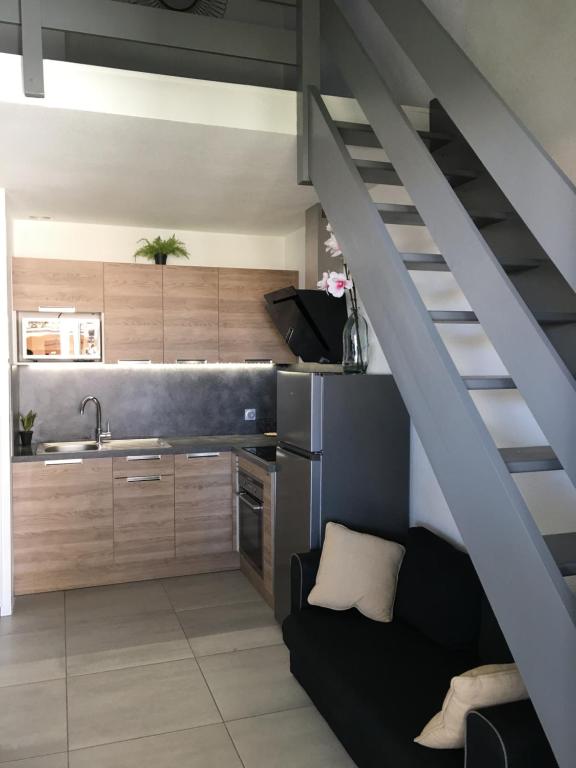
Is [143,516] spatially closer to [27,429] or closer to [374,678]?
[27,429]

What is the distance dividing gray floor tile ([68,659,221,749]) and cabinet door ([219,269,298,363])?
2.48 meters

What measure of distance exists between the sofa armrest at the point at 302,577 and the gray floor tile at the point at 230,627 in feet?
1.91

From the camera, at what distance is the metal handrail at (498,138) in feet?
5.50

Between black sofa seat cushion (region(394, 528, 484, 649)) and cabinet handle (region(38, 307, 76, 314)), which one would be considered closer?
black sofa seat cushion (region(394, 528, 484, 649))

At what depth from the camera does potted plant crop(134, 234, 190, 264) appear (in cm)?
520

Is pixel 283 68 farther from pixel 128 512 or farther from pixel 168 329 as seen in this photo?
pixel 128 512

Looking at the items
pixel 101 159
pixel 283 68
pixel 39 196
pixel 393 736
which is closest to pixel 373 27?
pixel 283 68

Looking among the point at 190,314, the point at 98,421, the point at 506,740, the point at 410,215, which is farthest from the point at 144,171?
the point at 506,740

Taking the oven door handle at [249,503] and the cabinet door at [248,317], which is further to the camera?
the cabinet door at [248,317]

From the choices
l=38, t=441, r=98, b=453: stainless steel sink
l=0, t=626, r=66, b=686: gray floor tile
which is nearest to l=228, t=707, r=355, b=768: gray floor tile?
l=0, t=626, r=66, b=686: gray floor tile

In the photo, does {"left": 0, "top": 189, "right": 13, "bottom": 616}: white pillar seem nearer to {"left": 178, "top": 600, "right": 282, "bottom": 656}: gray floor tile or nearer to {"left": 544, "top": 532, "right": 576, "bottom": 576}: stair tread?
{"left": 178, "top": 600, "right": 282, "bottom": 656}: gray floor tile

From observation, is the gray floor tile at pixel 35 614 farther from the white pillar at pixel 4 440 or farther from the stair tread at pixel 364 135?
the stair tread at pixel 364 135

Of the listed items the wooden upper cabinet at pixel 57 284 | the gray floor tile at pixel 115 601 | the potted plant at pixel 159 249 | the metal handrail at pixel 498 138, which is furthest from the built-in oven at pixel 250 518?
the metal handrail at pixel 498 138

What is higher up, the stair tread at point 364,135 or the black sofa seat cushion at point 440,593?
the stair tread at point 364,135
